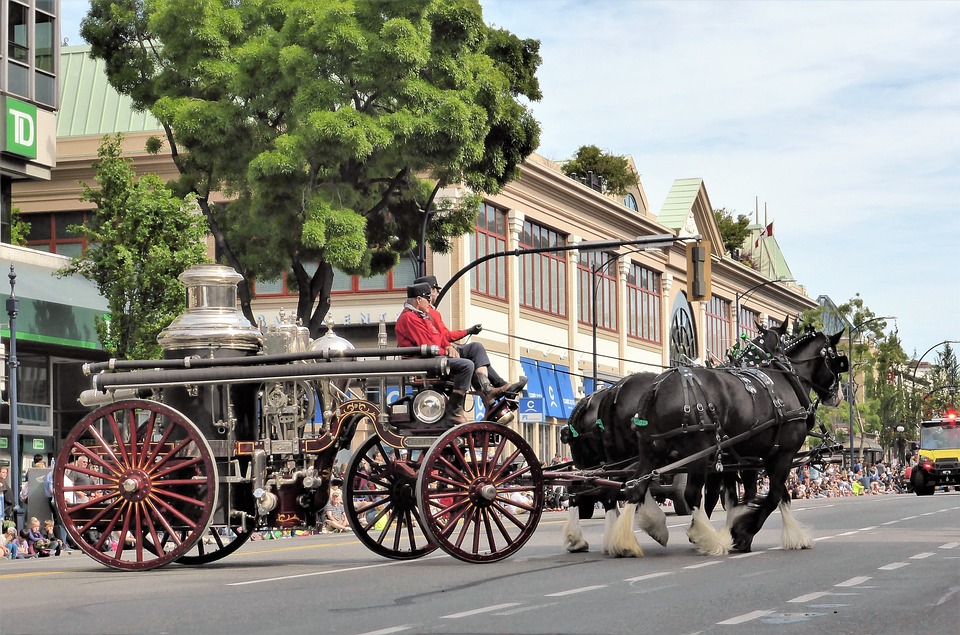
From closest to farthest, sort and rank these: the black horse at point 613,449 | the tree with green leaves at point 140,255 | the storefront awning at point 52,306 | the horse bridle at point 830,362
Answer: the black horse at point 613,449 → the horse bridle at point 830,362 → the tree with green leaves at point 140,255 → the storefront awning at point 52,306

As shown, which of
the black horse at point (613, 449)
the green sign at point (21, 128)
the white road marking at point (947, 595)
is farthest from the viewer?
the green sign at point (21, 128)

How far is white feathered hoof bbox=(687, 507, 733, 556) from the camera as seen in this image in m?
15.6

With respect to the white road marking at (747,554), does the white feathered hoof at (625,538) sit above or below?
above

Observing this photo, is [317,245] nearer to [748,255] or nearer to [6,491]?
[6,491]

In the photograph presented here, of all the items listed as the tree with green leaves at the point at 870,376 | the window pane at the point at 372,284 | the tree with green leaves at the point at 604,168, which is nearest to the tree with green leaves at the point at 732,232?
the tree with green leaves at the point at 870,376

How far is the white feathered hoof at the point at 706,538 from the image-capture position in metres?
15.6

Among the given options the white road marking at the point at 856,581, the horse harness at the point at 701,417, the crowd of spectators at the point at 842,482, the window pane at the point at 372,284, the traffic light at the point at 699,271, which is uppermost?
the window pane at the point at 372,284

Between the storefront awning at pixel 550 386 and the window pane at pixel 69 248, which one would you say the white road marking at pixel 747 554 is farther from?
the window pane at pixel 69 248

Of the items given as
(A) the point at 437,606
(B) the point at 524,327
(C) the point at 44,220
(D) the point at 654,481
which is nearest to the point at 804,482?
(B) the point at 524,327

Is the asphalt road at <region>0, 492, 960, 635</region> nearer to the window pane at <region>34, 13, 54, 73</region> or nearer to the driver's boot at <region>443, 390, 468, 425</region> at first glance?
the driver's boot at <region>443, 390, 468, 425</region>

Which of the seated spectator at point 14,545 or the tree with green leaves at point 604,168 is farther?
the tree with green leaves at point 604,168

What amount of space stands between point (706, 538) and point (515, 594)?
177 inches

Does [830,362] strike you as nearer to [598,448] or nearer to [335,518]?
[598,448]

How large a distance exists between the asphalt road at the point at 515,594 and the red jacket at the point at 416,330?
6.75 feet
